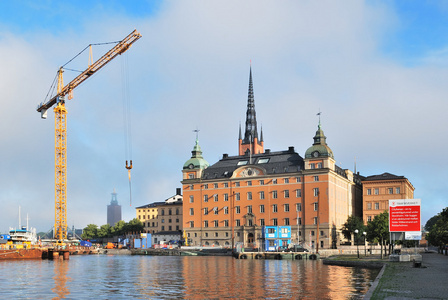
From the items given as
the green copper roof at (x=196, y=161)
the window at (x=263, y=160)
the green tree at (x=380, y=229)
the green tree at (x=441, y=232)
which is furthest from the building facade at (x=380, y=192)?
the green tree at (x=380, y=229)

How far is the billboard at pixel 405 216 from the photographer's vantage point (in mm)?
62125

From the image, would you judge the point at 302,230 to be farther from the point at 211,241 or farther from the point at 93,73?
the point at 93,73

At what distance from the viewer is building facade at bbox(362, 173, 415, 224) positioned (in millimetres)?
146125

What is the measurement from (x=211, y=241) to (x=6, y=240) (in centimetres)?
5067

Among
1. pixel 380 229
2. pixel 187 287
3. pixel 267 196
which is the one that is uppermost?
pixel 267 196

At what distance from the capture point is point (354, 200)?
15788 centimetres

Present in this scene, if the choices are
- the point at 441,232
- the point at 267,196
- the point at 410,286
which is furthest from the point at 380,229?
the point at 410,286

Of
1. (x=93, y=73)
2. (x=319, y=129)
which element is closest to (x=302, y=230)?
(x=319, y=129)

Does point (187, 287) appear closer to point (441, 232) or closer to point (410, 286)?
point (410, 286)

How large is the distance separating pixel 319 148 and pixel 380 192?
26121 millimetres

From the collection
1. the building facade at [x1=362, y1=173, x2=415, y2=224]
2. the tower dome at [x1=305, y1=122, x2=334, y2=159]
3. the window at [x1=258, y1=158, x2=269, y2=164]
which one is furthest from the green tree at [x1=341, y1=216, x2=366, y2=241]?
the window at [x1=258, y1=158, x2=269, y2=164]

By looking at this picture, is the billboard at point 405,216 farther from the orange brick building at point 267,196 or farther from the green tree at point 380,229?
the orange brick building at point 267,196

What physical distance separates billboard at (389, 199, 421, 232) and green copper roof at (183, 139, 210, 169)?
9347 centimetres

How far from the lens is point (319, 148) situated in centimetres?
13375
